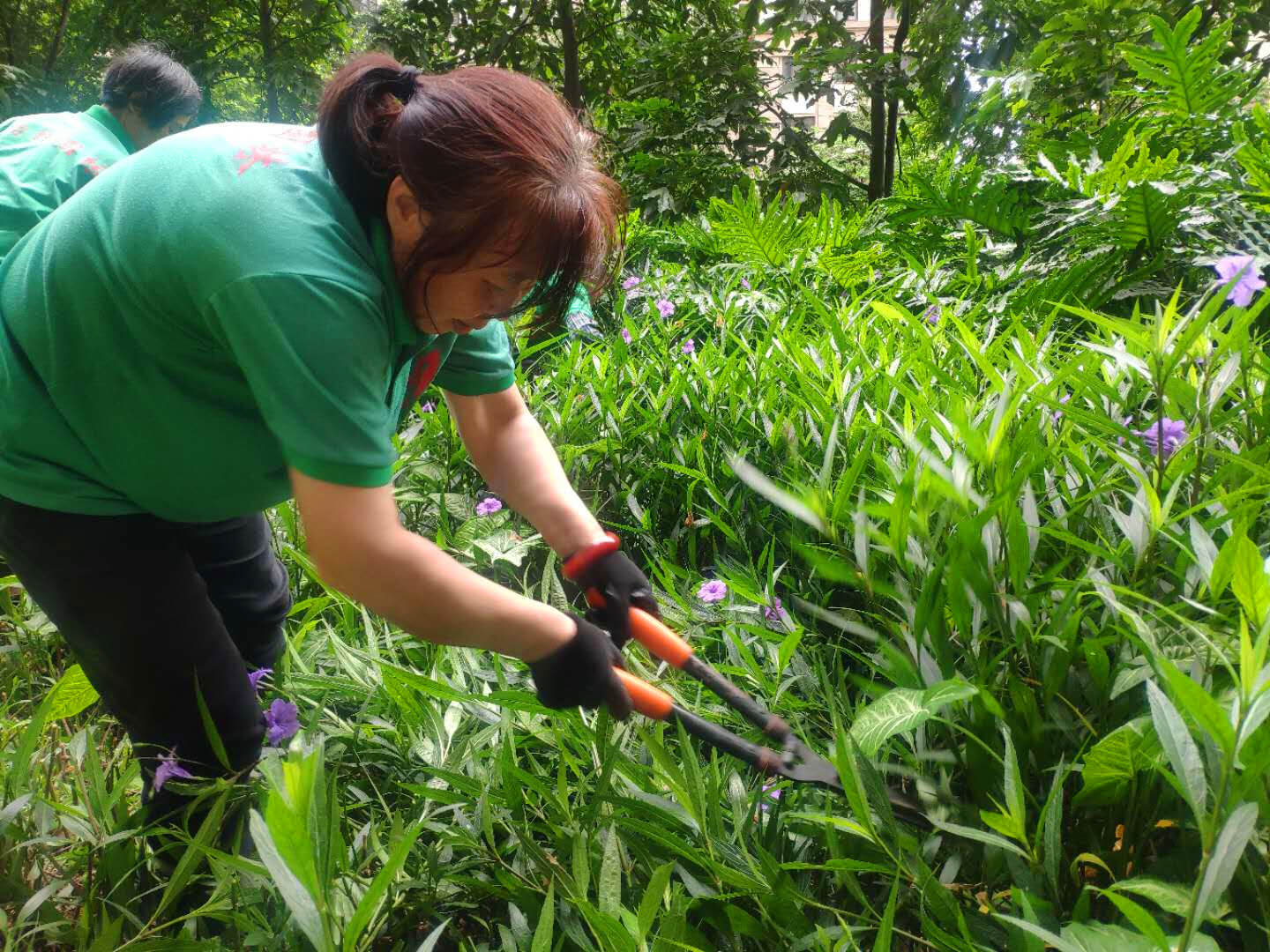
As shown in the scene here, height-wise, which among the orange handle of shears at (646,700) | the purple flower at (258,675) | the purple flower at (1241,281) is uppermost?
the purple flower at (1241,281)

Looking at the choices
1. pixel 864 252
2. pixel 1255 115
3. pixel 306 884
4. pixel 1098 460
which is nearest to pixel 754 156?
pixel 864 252

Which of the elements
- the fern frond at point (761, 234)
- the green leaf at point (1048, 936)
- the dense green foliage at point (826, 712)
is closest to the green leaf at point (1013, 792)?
the dense green foliage at point (826, 712)

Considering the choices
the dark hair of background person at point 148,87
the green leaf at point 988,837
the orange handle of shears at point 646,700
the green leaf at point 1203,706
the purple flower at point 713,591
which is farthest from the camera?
the dark hair of background person at point 148,87

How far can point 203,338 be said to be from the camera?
95cm

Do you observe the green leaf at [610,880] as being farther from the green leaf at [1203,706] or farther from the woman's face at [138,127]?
the woman's face at [138,127]

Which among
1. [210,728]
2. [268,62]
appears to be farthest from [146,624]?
[268,62]

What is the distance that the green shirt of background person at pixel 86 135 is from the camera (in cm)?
193

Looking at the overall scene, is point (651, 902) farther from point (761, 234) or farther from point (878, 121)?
point (878, 121)

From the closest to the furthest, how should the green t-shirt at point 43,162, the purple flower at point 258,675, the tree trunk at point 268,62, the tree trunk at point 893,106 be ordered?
1. the purple flower at point 258,675
2. the green t-shirt at point 43,162
3. the tree trunk at point 893,106
4. the tree trunk at point 268,62

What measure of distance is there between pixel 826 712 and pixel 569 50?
223 inches

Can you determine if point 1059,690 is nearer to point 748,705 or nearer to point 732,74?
point 748,705

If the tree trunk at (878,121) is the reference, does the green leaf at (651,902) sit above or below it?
below

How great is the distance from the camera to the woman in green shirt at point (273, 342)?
853 millimetres

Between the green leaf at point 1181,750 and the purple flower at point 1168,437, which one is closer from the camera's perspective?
the green leaf at point 1181,750
